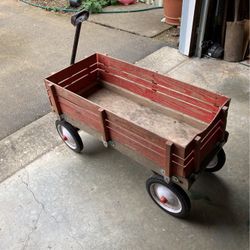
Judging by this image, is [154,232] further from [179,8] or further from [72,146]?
[179,8]

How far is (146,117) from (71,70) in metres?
0.70

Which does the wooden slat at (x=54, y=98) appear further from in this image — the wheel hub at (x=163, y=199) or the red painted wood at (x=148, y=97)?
the wheel hub at (x=163, y=199)

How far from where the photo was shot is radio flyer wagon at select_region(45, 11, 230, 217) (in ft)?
6.03

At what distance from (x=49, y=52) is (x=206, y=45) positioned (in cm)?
212

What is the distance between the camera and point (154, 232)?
2035mm

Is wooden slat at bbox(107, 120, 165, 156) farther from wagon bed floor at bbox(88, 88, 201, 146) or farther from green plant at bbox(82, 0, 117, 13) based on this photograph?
green plant at bbox(82, 0, 117, 13)

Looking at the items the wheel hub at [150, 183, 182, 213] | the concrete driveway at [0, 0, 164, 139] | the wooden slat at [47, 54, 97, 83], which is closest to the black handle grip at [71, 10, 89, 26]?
the wooden slat at [47, 54, 97, 83]

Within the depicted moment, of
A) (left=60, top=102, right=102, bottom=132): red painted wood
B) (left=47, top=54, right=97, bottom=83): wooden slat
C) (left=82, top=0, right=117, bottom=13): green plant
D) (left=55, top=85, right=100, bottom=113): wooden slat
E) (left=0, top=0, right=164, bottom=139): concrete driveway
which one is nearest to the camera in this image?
(left=55, top=85, right=100, bottom=113): wooden slat

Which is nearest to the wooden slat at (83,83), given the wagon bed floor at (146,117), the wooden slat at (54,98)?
the wagon bed floor at (146,117)

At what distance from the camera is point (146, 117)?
95.6 inches

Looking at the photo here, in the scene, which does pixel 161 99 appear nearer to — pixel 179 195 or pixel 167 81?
pixel 167 81

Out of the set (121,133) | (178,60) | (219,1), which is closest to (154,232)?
(121,133)

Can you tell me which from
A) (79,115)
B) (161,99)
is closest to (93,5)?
(161,99)

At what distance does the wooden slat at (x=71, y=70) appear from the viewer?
7.67ft
